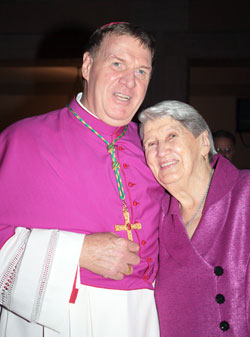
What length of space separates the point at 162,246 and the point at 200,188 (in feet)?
1.19

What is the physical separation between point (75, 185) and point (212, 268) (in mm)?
758

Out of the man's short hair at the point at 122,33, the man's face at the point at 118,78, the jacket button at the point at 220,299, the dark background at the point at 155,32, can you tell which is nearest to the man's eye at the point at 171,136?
the man's face at the point at 118,78

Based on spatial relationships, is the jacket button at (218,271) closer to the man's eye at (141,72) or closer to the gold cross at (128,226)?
the gold cross at (128,226)

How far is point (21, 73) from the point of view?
979 cm

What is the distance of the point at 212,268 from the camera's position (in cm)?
192

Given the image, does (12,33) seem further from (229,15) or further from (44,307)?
(44,307)

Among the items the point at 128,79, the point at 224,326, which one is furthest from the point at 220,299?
the point at 128,79

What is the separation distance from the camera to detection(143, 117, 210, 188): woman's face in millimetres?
2143

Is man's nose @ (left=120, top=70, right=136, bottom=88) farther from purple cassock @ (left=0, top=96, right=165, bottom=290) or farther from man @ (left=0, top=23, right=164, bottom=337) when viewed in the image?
purple cassock @ (left=0, top=96, right=165, bottom=290)

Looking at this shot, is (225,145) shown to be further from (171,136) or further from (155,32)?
(171,136)

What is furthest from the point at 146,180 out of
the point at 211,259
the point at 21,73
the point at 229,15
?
the point at 21,73

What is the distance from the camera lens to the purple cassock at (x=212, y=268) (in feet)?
6.04

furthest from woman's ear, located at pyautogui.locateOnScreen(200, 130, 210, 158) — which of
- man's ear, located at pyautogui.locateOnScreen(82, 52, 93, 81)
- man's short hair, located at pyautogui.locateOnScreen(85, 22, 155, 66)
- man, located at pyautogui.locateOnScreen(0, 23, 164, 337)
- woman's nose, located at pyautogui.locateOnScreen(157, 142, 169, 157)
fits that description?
man's ear, located at pyautogui.locateOnScreen(82, 52, 93, 81)

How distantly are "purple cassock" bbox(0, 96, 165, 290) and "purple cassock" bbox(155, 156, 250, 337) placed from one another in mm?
140
